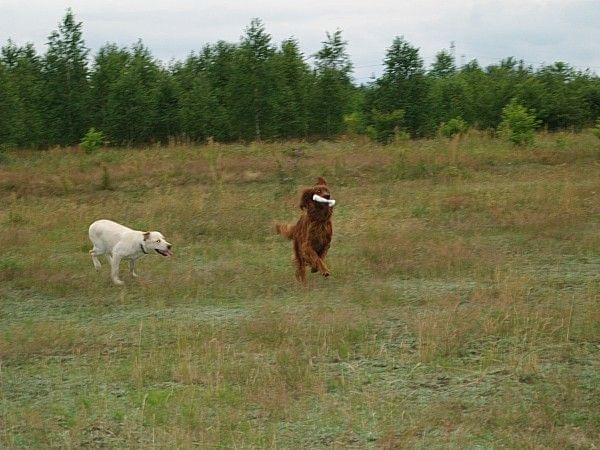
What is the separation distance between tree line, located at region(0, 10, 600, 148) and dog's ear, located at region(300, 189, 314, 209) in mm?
22738

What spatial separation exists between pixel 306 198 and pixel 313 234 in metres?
0.48

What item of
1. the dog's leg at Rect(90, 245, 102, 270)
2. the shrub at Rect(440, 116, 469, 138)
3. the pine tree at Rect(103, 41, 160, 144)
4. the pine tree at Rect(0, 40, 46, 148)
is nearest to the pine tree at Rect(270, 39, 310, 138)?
the pine tree at Rect(103, 41, 160, 144)

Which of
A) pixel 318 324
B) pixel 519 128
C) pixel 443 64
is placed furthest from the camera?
pixel 443 64

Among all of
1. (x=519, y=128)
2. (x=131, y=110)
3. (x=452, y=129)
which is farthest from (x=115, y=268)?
(x=131, y=110)

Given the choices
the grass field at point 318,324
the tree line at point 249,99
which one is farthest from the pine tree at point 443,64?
the grass field at point 318,324

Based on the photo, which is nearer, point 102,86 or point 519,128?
point 519,128

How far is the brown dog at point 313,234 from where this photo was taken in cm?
1024

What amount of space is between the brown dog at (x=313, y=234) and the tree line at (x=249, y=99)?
894 inches

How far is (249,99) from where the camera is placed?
3394 cm

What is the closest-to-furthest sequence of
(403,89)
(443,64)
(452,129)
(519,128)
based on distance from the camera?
1. (519,128)
2. (452,129)
3. (403,89)
4. (443,64)

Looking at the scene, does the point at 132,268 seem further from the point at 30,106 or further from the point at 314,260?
the point at 30,106

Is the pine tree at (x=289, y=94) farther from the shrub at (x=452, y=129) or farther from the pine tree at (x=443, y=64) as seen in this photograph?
the pine tree at (x=443, y=64)

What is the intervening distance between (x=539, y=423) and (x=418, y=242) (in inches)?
287

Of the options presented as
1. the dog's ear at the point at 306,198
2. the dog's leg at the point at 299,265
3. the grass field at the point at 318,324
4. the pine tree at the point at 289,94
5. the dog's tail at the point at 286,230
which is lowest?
the grass field at the point at 318,324
